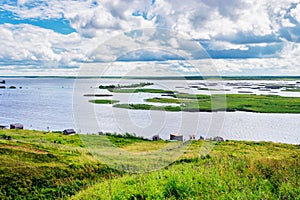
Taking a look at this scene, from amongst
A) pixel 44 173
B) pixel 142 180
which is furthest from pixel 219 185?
pixel 44 173

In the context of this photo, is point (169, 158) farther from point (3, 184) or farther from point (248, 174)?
point (3, 184)

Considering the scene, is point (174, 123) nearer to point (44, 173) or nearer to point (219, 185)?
point (44, 173)

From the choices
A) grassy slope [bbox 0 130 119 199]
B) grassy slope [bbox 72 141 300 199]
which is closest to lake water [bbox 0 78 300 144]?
grassy slope [bbox 0 130 119 199]

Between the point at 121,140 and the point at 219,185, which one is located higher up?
the point at 219,185

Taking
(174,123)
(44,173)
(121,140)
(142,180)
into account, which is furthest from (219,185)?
(174,123)

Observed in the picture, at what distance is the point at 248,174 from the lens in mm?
8102

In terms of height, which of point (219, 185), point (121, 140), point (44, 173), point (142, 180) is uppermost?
point (219, 185)

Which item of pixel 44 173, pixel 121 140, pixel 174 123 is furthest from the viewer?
pixel 174 123

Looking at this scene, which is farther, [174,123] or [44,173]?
[174,123]

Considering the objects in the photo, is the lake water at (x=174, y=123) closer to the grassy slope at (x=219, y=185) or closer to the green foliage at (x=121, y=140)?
the green foliage at (x=121, y=140)

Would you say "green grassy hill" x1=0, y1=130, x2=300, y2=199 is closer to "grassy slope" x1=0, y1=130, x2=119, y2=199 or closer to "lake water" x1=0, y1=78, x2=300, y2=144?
"grassy slope" x1=0, y1=130, x2=119, y2=199

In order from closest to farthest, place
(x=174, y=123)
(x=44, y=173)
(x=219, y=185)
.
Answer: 1. (x=219, y=185)
2. (x=44, y=173)
3. (x=174, y=123)

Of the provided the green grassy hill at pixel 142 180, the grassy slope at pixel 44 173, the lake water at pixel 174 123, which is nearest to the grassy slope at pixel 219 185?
the green grassy hill at pixel 142 180

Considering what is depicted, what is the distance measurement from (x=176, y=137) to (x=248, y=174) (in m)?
23.6
